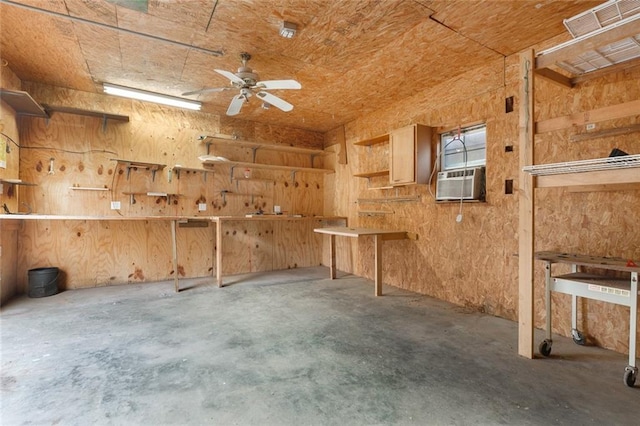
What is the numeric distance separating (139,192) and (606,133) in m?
5.65

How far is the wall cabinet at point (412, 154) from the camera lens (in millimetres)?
3831

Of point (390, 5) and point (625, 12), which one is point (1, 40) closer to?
point (390, 5)

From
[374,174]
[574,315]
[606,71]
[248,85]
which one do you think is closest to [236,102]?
[248,85]

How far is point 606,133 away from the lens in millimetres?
2461

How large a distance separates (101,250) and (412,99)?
505cm

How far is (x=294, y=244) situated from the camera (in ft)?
19.8

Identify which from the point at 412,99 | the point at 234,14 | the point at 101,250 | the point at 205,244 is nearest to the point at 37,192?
the point at 101,250

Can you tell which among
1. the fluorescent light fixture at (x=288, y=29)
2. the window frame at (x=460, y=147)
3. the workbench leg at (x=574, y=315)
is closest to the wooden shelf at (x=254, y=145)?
the window frame at (x=460, y=147)

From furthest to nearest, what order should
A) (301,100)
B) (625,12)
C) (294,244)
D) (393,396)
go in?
(294,244) → (301,100) → (625,12) → (393,396)

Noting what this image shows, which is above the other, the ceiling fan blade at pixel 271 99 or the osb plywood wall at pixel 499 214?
the ceiling fan blade at pixel 271 99

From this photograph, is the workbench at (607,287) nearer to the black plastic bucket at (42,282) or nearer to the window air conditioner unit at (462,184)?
the window air conditioner unit at (462,184)

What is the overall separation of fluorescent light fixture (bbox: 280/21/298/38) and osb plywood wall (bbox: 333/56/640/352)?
6.97ft

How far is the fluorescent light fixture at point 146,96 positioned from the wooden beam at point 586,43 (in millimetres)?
4310

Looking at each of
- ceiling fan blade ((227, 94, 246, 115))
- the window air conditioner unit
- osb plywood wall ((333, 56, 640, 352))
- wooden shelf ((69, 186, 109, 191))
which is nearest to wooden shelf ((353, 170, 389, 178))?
osb plywood wall ((333, 56, 640, 352))
